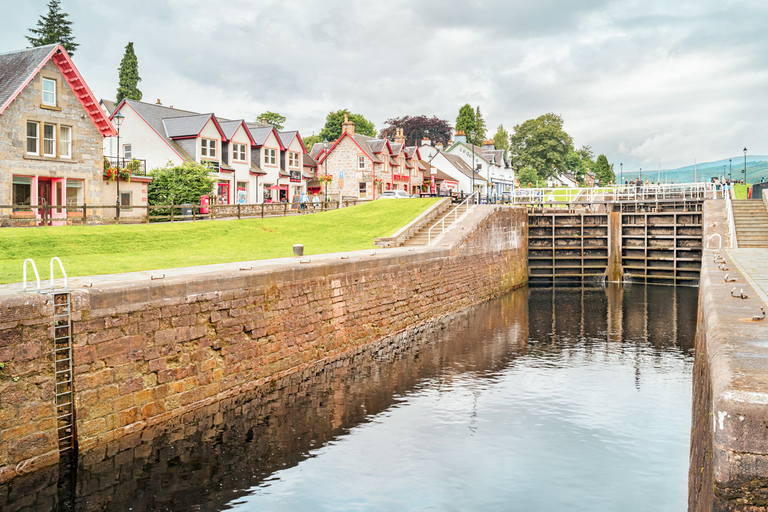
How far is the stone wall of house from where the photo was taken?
28.8 meters

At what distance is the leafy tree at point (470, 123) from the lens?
118 metres

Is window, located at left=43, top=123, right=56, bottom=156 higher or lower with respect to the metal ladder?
higher

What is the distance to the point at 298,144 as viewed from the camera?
5566 cm

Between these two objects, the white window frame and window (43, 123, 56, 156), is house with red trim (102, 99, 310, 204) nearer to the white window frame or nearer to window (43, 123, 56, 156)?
the white window frame

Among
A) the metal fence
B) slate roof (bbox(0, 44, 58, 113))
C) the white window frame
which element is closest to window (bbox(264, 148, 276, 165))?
the white window frame

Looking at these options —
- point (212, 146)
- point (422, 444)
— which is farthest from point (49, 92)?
point (422, 444)

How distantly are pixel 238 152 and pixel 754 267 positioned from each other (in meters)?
39.0

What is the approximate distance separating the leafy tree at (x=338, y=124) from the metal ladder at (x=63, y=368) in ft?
275

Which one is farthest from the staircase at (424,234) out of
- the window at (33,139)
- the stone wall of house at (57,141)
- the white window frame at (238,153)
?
the white window frame at (238,153)

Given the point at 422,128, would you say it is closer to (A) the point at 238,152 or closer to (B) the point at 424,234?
(A) the point at 238,152

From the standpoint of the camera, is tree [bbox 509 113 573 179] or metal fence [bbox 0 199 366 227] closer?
metal fence [bbox 0 199 366 227]

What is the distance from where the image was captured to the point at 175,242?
73.4 feet

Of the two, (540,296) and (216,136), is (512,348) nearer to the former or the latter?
(540,296)

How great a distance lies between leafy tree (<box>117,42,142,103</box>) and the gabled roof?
152 feet
